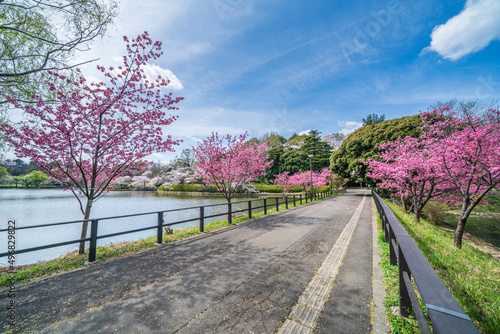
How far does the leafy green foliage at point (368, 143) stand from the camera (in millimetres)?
21008

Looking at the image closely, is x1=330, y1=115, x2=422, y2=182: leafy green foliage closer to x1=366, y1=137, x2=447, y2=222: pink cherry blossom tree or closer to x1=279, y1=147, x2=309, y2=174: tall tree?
x1=366, y1=137, x2=447, y2=222: pink cherry blossom tree

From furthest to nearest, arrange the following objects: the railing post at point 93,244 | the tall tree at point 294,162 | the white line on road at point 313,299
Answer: the tall tree at point 294,162, the railing post at point 93,244, the white line on road at point 313,299

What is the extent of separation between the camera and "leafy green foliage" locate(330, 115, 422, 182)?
2101cm

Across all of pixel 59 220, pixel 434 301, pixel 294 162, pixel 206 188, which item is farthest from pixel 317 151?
pixel 434 301

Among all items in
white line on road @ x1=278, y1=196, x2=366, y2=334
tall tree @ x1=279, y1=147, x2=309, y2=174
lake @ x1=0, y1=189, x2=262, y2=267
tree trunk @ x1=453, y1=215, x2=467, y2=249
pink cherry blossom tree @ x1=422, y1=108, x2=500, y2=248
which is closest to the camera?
white line on road @ x1=278, y1=196, x2=366, y2=334

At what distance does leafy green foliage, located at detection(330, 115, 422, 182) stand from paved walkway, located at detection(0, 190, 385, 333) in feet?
67.9

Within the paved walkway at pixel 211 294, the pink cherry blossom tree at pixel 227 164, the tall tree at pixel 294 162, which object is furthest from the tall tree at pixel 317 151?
the paved walkway at pixel 211 294

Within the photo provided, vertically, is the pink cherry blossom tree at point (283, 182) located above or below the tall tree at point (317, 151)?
Result: below

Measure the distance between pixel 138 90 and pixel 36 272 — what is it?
18.0 ft

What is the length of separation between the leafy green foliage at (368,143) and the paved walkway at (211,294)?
20698mm

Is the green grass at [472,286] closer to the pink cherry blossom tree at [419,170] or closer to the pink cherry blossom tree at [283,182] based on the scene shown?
the pink cherry blossom tree at [419,170]

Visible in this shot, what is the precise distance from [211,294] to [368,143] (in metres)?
27.8

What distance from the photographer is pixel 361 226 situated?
809 cm

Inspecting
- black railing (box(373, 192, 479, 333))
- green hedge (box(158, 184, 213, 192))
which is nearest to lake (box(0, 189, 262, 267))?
black railing (box(373, 192, 479, 333))
